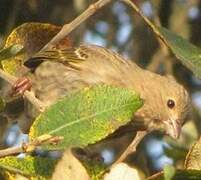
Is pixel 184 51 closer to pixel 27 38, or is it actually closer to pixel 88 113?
pixel 88 113

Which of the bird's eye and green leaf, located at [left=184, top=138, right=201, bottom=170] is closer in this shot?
green leaf, located at [left=184, top=138, right=201, bottom=170]

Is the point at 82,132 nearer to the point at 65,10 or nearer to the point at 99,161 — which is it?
the point at 99,161

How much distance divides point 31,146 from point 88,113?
21cm

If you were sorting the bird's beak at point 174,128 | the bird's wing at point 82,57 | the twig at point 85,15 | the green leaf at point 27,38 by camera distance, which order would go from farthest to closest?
1. the bird's wing at point 82,57
2. the bird's beak at point 174,128
3. the green leaf at point 27,38
4. the twig at point 85,15

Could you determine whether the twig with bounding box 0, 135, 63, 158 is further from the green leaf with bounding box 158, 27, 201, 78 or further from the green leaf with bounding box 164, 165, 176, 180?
the green leaf with bounding box 158, 27, 201, 78

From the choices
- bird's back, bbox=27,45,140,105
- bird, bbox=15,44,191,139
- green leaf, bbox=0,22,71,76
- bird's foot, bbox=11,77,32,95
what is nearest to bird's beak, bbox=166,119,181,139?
bird, bbox=15,44,191,139

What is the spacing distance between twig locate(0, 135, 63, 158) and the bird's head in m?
2.43

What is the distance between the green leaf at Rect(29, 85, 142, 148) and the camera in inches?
88.5

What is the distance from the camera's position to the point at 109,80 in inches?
194

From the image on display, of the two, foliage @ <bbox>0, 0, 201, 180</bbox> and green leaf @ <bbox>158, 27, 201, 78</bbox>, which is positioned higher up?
green leaf @ <bbox>158, 27, 201, 78</bbox>

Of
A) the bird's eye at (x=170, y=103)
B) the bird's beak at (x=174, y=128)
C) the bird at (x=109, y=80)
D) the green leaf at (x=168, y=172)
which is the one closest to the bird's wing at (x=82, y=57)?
the bird at (x=109, y=80)

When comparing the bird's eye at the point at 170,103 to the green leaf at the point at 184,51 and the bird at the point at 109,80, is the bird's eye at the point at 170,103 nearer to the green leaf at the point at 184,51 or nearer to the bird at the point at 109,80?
the bird at the point at 109,80

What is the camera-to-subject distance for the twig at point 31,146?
2.09 m

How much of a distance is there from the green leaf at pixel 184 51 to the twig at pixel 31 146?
0.69 metres
